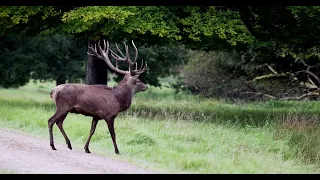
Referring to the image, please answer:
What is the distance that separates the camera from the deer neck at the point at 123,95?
12014 mm

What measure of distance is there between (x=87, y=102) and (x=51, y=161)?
168 centimetres

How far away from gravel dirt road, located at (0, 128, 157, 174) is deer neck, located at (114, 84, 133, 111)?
1126mm

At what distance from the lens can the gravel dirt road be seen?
372 inches

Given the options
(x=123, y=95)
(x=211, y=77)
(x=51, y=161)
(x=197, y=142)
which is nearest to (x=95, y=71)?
(x=197, y=142)

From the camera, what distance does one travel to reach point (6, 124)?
1505 centimetres

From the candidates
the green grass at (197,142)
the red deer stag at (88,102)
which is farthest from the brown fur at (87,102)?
the green grass at (197,142)

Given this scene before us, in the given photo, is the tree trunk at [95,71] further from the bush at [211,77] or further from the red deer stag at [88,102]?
the red deer stag at [88,102]

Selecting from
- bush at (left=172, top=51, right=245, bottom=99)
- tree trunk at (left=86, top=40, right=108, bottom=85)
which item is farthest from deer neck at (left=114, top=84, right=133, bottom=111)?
bush at (left=172, top=51, right=245, bottom=99)

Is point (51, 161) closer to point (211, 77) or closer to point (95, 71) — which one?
point (95, 71)

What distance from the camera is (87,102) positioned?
1155 centimetres

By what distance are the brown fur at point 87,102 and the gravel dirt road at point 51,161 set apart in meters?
0.44

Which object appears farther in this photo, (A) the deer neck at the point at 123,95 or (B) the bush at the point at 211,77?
(B) the bush at the point at 211,77

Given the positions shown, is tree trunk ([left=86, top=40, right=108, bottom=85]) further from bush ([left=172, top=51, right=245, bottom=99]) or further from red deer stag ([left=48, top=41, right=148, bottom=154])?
red deer stag ([left=48, top=41, right=148, bottom=154])
